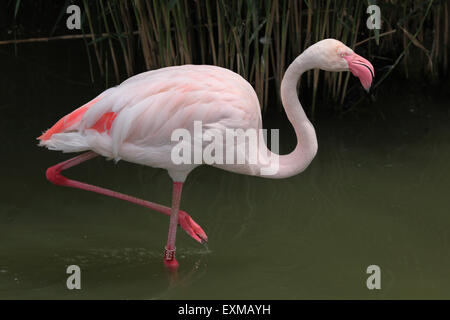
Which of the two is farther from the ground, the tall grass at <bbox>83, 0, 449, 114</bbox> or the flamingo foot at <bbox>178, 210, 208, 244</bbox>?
the tall grass at <bbox>83, 0, 449, 114</bbox>

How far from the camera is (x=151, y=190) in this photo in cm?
520

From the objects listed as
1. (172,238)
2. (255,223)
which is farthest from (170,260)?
(255,223)

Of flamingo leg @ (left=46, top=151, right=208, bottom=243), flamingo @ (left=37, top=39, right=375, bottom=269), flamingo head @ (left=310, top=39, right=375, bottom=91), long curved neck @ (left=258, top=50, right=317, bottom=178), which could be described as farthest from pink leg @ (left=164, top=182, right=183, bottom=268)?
flamingo head @ (left=310, top=39, right=375, bottom=91)

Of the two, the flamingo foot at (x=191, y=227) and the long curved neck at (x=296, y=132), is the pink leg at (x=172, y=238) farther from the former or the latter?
the long curved neck at (x=296, y=132)

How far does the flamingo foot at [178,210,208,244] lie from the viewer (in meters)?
4.29

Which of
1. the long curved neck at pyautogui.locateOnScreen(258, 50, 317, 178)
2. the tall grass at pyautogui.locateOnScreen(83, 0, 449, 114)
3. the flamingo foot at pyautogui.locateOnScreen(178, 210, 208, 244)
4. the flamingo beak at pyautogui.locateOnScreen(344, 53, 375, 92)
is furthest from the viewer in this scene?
the tall grass at pyautogui.locateOnScreen(83, 0, 449, 114)

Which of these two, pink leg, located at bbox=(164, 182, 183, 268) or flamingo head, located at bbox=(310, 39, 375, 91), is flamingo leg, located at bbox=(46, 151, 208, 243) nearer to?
pink leg, located at bbox=(164, 182, 183, 268)

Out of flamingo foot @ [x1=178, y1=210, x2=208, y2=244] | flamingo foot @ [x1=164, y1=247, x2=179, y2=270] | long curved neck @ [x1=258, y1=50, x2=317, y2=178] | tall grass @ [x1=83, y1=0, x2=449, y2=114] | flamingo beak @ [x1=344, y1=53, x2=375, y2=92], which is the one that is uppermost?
tall grass @ [x1=83, y1=0, x2=449, y2=114]

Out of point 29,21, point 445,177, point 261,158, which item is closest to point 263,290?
point 261,158

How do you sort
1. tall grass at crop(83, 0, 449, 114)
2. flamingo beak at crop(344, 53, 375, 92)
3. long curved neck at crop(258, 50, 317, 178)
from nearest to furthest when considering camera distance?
flamingo beak at crop(344, 53, 375, 92) < long curved neck at crop(258, 50, 317, 178) < tall grass at crop(83, 0, 449, 114)

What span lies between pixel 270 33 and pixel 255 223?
1.77 meters

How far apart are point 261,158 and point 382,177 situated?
4.84 ft

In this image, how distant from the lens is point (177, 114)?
4.04m

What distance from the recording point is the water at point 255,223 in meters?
4.04
